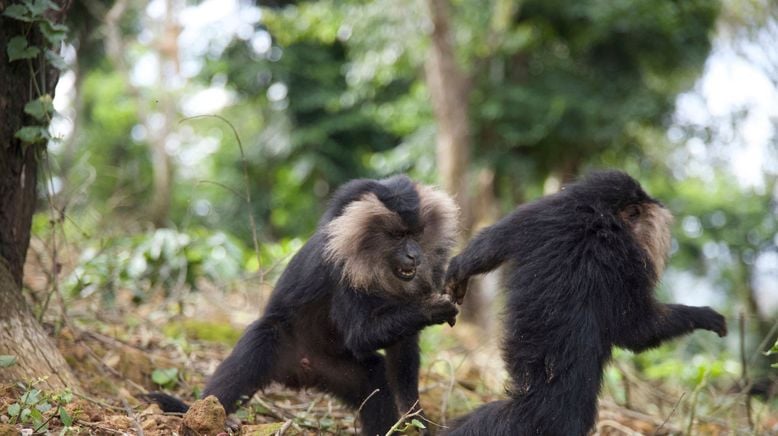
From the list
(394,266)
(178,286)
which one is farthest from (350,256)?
(178,286)

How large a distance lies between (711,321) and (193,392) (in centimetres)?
291

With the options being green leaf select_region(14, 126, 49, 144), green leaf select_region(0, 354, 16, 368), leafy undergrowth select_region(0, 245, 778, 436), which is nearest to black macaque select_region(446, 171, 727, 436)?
leafy undergrowth select_region(0, 245, 778, 436)

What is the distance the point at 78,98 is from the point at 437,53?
5286 millimetres

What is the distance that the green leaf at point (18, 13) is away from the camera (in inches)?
157

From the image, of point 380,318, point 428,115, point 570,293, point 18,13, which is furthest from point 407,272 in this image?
point 428,115

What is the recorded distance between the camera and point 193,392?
4.88m

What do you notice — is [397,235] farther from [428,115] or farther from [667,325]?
[428,115]

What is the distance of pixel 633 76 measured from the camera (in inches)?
571

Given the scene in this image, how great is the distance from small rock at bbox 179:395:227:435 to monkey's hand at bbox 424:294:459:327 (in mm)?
1034

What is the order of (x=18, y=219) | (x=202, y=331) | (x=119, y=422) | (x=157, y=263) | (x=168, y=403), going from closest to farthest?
(x=119, y=422) < (x=168, y=403) < (x=18, y=219) < (x=202, y=331) < (x=157, y=263)

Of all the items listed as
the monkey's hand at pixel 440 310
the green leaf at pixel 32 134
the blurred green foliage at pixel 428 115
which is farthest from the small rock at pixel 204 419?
the blurred green foliage at pixel 428 115

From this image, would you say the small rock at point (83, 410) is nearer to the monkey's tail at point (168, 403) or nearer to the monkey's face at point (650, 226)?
the monkey's tail at point (168, 403)

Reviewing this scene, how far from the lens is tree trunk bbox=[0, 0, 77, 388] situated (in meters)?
4.05

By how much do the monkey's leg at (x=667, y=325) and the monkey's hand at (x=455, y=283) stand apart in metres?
0.76
